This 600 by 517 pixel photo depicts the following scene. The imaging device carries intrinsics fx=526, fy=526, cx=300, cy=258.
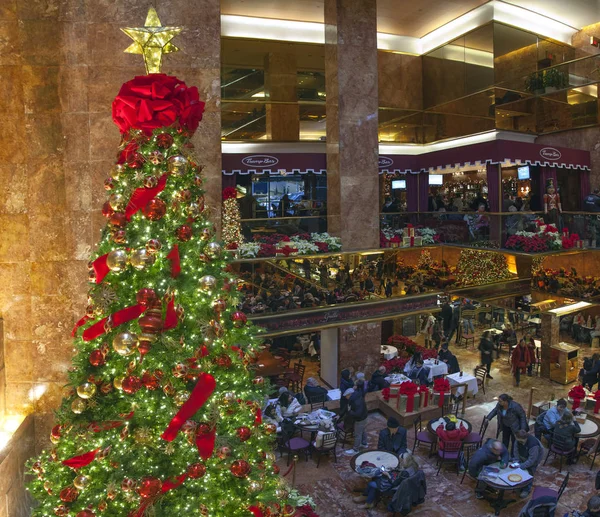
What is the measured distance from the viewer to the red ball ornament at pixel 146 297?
3.98 meters

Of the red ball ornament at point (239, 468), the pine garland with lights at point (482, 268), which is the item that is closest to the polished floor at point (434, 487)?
the red ball ornament at point (239, 468)

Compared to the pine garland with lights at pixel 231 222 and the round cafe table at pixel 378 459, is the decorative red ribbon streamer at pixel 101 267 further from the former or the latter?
the pine garland with lights at pixel 231 222

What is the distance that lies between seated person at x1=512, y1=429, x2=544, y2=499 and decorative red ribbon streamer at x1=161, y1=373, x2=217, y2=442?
645cm

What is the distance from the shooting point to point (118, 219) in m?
4.17

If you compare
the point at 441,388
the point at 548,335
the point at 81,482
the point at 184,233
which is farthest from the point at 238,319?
the point at 548,335

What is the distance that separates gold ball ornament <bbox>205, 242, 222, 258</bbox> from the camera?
446 cm

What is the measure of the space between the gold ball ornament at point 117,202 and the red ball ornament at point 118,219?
57mm

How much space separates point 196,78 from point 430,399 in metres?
8.51

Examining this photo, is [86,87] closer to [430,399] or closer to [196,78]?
[196,78]

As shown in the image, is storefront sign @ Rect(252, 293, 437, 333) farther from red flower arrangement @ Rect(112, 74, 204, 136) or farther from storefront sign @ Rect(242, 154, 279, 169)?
red flower arrangement @ Rect(112, 74, 204, 136)

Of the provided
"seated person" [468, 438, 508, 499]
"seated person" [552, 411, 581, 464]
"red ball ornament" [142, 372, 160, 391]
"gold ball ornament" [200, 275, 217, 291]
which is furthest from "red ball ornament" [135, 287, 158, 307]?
"seated person" [552, 411, 581, 464]

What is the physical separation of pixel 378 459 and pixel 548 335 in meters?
7.49

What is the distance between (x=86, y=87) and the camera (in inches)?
274

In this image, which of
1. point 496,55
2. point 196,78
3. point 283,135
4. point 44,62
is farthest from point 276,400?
point 496,55
